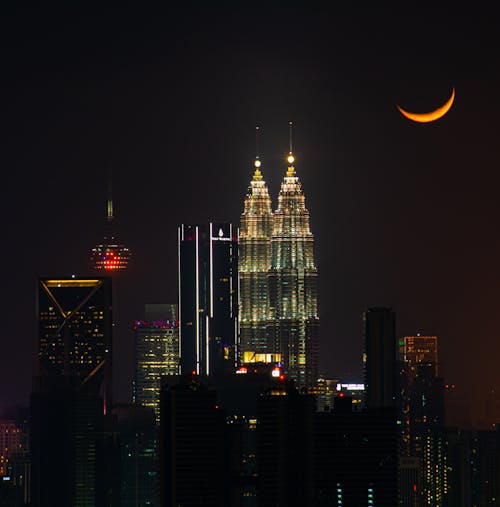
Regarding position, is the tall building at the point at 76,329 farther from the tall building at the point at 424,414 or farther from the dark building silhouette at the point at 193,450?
the dark building silhouette at the point at 193,450

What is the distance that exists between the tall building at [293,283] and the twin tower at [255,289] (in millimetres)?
19

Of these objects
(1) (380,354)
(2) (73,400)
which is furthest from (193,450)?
(2) (73,400)

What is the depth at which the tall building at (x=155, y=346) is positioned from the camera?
6097 centimetres

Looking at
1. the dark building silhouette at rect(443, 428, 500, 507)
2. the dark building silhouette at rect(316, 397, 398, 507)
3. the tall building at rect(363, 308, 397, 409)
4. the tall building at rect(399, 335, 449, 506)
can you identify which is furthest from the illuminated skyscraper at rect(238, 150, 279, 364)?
the dark building silhouette at rect(316, 397, 398, 507)

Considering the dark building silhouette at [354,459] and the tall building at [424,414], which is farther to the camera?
the tall building at [424,414]

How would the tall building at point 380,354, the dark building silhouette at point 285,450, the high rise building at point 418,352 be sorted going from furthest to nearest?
the high rise building at point 418,352 → the tall building at point 380,354 → the dark building silhouette at point 285,450

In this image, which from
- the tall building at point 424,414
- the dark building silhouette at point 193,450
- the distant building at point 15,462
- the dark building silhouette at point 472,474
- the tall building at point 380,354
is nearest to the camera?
the dark building silhouette at point 193,450

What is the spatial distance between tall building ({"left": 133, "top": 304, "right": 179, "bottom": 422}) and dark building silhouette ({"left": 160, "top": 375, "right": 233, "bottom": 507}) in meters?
13.2

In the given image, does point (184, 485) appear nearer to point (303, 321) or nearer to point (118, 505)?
point (118, 505)

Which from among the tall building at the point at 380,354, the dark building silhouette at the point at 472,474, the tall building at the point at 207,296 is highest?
the tall building at the point at 207,296

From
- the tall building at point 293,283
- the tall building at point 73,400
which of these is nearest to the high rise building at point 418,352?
the tall building at point 293,283

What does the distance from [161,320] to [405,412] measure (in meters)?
7.32

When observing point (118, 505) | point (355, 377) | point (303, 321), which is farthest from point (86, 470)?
point (303, 321)

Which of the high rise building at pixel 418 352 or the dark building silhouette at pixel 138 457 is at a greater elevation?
the high rise building at pixel 418 352
